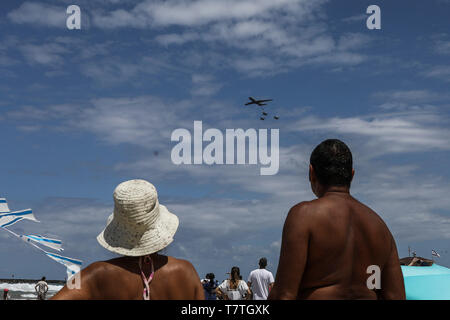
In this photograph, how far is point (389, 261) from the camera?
341 cm

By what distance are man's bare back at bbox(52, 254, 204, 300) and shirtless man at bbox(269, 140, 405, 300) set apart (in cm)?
52

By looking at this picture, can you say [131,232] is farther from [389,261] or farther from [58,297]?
[389,261]

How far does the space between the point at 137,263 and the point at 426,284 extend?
4.14m

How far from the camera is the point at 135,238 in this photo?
3.32 meters

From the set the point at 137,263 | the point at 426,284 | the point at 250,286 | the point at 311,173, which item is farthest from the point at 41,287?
the point at 311,173

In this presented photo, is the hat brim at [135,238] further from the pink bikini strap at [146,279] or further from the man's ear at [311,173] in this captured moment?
the man's ear at [311,173]

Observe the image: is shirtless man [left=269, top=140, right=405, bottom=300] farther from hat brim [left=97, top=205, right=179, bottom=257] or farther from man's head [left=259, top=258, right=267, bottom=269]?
man's head [left=259, top=258, right=267, bottom=269]

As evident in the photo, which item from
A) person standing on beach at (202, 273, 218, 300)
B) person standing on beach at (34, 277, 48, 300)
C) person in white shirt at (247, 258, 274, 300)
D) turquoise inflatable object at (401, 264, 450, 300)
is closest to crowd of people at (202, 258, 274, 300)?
person in white shirt at (247, 258, 274, 300)

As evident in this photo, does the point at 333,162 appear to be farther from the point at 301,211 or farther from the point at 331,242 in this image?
the point at 331,242

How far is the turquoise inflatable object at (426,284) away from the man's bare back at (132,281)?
361cm

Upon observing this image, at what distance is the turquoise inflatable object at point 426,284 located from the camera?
20.2 ft

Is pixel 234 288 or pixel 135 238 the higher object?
pixel 135 238

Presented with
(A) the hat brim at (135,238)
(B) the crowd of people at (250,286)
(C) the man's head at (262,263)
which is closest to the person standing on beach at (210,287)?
(B) the crowd of people at (250,286)
